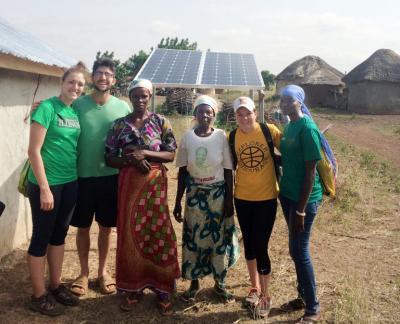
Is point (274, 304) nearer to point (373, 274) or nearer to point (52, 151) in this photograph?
point (373, 274)

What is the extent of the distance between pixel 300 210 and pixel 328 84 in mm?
26151

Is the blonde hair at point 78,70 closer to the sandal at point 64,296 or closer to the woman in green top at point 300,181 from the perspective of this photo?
the woman in green top at point 300,181

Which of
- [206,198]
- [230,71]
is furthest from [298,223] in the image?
[230,71]

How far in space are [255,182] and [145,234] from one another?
976mm

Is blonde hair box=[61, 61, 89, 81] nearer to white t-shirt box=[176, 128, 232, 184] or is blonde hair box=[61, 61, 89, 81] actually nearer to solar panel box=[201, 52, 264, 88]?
white t-shirt box=[176, 128, 232, 184]

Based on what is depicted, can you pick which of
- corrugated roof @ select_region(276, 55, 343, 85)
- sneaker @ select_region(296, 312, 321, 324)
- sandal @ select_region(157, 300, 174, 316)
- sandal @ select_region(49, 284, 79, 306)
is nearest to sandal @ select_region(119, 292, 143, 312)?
sandal @ select_region(157, 300, 174, 316)

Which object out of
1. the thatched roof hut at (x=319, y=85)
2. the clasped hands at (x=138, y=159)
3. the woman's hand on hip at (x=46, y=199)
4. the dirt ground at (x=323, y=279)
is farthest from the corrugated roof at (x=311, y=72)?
the woman's hand on hip at (x=46, y=199)

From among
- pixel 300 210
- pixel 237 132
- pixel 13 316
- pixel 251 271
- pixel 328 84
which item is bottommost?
pixel 13 316

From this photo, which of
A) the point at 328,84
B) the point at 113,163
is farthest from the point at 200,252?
the point at 328,84

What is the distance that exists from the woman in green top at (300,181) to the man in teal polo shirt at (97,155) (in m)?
1.35

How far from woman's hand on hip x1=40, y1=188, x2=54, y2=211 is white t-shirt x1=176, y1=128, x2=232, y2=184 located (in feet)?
3.29

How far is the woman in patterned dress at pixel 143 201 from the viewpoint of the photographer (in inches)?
119

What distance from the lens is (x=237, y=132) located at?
124 inches

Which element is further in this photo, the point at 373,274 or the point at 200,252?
the point at 373,274
